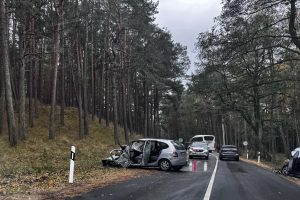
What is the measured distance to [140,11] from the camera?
49656mm

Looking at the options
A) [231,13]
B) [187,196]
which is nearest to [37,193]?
[187,196]

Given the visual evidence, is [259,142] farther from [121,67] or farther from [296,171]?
[296,171]

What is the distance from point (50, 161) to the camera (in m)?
23.4

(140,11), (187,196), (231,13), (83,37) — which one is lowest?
(187,196)

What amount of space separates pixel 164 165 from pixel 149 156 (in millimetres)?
904

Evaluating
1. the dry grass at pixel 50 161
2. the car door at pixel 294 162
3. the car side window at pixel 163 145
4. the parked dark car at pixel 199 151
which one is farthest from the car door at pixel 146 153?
the parked dark car at pixel 199 151

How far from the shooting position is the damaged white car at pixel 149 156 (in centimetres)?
2289

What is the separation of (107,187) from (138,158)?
931cm

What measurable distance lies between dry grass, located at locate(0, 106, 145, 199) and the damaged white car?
A: 114 centimetres

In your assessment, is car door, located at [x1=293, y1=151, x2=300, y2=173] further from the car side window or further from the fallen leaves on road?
the fallen leaves on road

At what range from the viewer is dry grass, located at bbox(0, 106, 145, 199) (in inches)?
546

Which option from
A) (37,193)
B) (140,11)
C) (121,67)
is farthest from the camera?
(140,11)

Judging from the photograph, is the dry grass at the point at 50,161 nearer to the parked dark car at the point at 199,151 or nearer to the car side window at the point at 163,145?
the car side window at the point at 163,145

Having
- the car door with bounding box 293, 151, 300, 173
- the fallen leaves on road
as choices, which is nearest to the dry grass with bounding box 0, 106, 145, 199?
the fallen leaves on road
